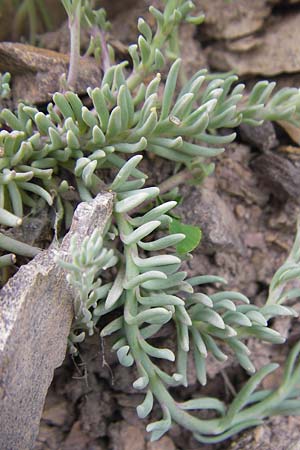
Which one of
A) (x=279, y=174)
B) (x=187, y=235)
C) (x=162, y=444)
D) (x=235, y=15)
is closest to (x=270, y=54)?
(x=235, y=15)

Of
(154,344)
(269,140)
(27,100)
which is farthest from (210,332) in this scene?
(27,100)

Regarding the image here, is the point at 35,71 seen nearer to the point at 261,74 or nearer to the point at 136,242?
the point at 136,242

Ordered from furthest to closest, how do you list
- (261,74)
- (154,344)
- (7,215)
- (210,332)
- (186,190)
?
1. (261,74)
2. (186,190)
3. (154,344)
4. (210,332)
5. (7,215)

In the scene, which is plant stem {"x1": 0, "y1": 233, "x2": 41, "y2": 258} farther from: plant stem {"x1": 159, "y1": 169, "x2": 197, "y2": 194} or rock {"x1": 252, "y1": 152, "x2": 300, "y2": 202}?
rock {"x1": 252, "y1": 152, "x2": 300, "y2": 202}

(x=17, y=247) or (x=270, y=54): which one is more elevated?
(x=270, y=54)

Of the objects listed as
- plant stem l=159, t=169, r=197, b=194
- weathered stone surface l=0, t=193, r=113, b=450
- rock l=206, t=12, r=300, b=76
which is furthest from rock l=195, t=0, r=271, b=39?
weathered stone surface l=0, t=193, r=113, b=450

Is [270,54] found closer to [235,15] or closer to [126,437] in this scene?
[235,15]

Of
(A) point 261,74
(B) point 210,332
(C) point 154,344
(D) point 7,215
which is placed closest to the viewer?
(D) point 7,215
